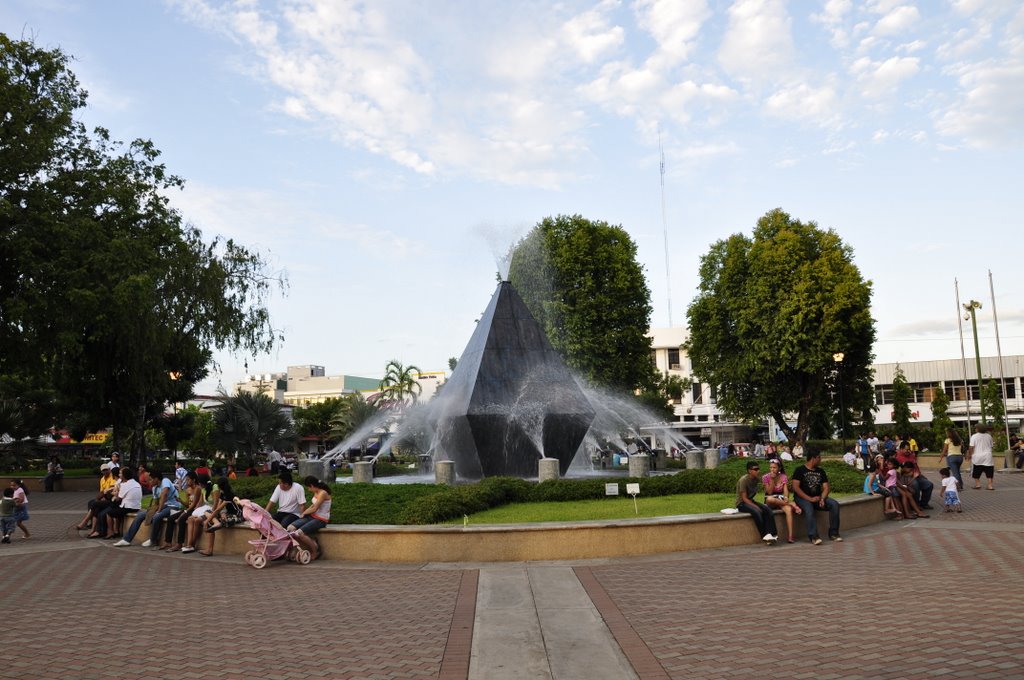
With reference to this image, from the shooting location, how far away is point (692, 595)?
841 cm

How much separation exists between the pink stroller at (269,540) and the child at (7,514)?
6997 millimetres

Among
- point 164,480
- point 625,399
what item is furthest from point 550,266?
point 164,480

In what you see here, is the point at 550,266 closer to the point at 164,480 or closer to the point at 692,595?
the point at 164,480

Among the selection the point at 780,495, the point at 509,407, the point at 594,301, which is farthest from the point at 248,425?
the point at 780,495

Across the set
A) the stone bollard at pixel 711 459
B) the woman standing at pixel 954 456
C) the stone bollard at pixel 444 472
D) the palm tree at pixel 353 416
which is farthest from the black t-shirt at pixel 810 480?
the palm tree at pixel 353 416

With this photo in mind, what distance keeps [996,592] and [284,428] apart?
115 feet

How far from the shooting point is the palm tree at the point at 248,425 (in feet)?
121

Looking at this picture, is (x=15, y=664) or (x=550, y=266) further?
(x=550, y=266)

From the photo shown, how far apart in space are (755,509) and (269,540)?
752 cm

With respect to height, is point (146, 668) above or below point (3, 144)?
below

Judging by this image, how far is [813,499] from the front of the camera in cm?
1188

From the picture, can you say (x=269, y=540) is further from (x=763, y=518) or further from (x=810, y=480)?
(x=810, y=480)

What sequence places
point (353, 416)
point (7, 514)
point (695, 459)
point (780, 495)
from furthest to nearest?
point (353, 416)
point (695, 459)
point (7, 514)
point (780, 495)

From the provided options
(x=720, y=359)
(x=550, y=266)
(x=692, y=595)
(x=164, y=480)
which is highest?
(x=550, y=266)
